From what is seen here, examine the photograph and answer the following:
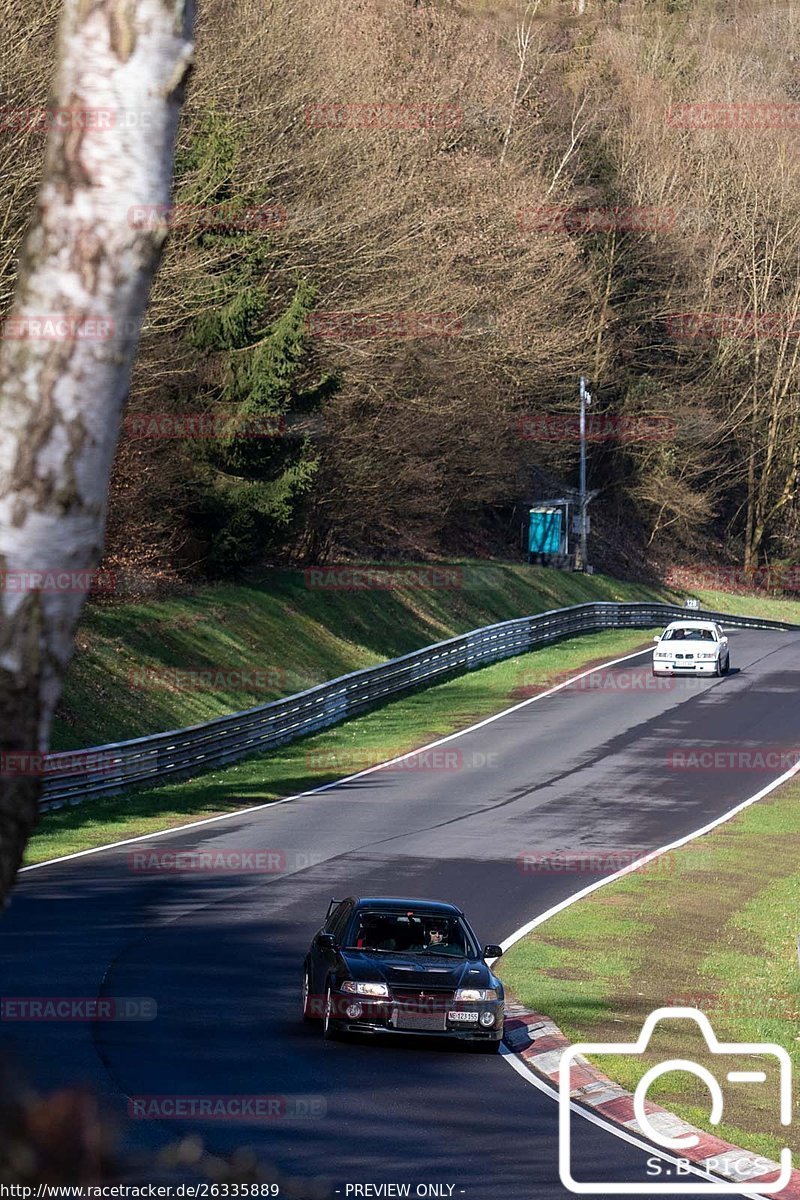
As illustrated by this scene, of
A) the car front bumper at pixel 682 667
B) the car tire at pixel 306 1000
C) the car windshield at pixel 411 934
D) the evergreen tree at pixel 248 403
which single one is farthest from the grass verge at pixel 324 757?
the car windshield at pixel 411 934

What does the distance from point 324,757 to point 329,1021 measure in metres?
21.0

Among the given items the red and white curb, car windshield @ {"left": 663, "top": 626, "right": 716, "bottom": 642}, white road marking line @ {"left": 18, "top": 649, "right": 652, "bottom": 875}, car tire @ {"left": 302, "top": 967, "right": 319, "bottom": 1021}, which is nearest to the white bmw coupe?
car windshield @ {"left": 663, "top": 626, "right": 716, "bottom": 642}

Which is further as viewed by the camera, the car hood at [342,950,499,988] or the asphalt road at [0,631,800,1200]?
the car hood at [342,950,499,988]

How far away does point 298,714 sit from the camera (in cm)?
3725

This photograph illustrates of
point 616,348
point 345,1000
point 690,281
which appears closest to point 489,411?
point 616,348

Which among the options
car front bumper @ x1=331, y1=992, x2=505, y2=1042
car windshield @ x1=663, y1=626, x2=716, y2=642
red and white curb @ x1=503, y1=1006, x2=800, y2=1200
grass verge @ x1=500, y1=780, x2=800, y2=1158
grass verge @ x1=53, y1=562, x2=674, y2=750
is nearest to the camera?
red and white curb @ x1=503, y1=1006, x2=800, y2=1200

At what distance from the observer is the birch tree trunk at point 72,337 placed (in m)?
3.87

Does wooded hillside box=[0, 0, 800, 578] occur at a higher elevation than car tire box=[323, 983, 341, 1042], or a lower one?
higher

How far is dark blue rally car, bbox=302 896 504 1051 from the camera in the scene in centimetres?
1414

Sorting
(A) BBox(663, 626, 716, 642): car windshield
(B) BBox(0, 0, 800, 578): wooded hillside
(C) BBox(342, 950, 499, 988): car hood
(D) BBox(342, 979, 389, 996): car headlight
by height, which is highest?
(B) BBox(0, 0, 800, 578): wooded hillside

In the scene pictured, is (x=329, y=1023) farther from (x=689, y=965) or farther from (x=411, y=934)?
(x=689, y=965)

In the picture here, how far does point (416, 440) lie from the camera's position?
175 ft

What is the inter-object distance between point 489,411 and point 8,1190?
57210 millimetres

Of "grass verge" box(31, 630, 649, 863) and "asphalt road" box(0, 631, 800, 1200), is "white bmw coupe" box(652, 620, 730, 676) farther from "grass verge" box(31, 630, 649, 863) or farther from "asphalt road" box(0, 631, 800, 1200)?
"asphalt road" box(0, 631, 800, 1200)
